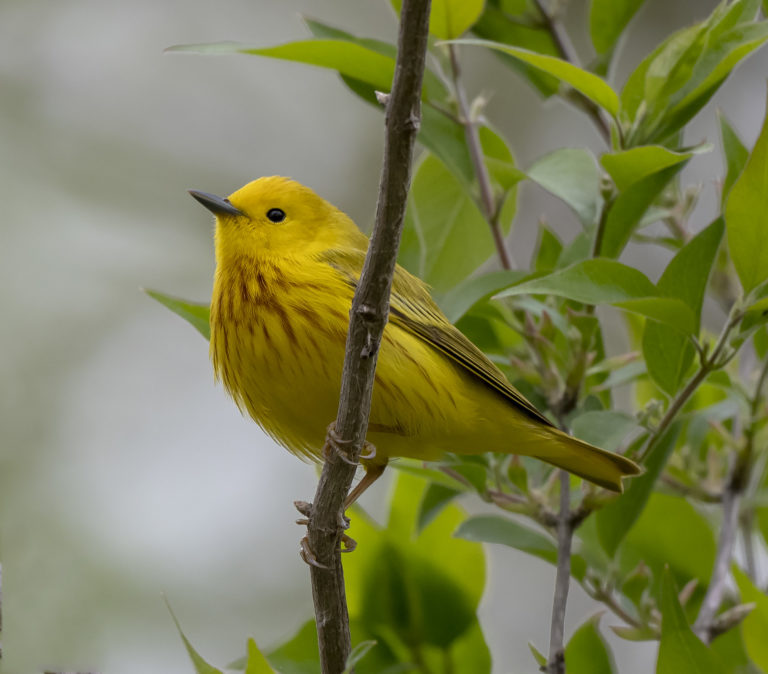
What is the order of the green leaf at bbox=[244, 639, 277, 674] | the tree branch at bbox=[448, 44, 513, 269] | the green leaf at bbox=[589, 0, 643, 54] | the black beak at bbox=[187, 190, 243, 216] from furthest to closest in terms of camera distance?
the black beak at bbox=[187, 190, 243, 216], the green leaf at bbox=[589, 0, 643, 54], the tree branch at bbox=[448, 44, 513, 269], the green leaf at bbox=[244, 639, 277, 674]

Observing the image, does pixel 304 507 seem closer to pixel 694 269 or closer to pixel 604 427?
pixel 604 427

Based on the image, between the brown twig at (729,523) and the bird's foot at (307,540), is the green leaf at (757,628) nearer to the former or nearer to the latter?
the brown twig at (729,523)

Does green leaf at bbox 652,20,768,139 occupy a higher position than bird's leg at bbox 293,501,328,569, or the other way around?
green leaf at bbox 652,20,768,139

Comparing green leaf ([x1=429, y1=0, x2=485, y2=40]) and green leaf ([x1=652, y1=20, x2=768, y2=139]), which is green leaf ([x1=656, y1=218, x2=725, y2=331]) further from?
green leaf ([x1=429, y1=0, x2=485, y2=40])

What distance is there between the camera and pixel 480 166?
8.23 ft

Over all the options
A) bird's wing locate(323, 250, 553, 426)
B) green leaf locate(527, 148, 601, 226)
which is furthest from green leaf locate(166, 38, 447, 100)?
bird's wing locate(323, 250, 553, 426)

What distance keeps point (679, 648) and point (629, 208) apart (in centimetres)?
97

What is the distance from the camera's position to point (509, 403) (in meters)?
2.69

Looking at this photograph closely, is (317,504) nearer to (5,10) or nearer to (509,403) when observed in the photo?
(509,403)

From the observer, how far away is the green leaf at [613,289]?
2029mm

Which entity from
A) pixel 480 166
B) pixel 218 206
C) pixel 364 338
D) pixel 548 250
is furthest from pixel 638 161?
pixel 218 206

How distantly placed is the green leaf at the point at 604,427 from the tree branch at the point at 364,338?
0.56m

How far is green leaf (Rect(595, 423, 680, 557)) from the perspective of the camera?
2357mm

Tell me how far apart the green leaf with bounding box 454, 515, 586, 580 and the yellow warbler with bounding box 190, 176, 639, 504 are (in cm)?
19
